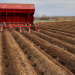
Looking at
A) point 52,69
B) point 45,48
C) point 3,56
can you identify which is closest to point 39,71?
point 52,69

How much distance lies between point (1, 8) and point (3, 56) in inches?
308

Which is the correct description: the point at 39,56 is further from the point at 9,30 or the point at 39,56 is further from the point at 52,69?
the point at 9,30

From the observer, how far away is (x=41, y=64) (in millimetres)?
4195

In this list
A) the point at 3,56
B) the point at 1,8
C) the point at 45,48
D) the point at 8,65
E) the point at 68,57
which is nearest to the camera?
the point at 8,65

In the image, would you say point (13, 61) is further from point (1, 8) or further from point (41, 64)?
point (1, 8)

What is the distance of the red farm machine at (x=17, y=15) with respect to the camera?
1199cm

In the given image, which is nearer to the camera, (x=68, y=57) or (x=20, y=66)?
(x=20, y=66)

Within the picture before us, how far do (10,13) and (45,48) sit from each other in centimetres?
771

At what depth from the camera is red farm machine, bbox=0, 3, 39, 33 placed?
1199cm

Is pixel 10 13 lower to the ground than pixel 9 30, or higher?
higher

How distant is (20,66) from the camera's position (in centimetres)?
398

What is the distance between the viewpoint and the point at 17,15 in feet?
43.2

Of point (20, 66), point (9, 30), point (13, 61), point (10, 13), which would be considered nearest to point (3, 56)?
point (13, 61)

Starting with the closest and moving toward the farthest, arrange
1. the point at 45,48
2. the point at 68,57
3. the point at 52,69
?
the point at 52,69 < the point at 68,57 < the point at 45,48
